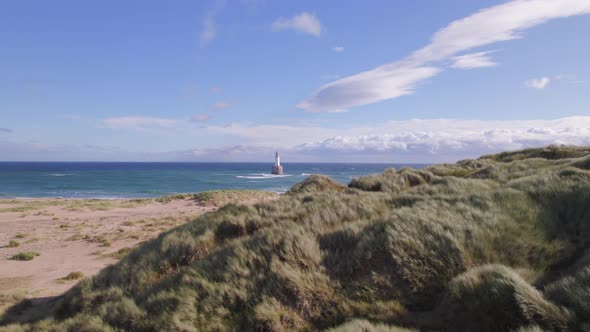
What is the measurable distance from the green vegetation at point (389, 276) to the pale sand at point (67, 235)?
305 inches

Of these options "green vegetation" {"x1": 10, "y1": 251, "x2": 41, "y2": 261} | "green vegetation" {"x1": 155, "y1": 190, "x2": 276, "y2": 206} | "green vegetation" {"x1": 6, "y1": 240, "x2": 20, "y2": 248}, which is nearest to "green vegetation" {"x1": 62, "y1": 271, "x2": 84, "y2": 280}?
"green vegetation" {"x1": 10, "y1": 251, "x2": 41, "y2": 261}

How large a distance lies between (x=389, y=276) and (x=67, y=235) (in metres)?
27.3

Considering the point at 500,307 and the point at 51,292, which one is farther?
the point at 51,292

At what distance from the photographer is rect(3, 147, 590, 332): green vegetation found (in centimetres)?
382

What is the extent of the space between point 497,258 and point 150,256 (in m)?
8.22

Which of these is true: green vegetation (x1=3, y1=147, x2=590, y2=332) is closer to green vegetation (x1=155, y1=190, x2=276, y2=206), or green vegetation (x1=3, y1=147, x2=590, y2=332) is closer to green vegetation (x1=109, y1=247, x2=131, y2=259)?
green vegetation (x1=109, y1=247, x2=131, y2=259)

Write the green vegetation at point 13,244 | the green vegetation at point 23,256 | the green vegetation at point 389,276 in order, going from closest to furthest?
the green vegetation at point 389,276
the green vegetation at point 23,256
the green vegetation at point 13,244

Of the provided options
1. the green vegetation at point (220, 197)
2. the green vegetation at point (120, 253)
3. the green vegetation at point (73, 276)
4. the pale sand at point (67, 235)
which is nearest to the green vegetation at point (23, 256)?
the pale sand at point (67, 235)

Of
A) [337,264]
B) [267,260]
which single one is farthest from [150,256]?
[337,264]

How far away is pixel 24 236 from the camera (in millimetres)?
23391

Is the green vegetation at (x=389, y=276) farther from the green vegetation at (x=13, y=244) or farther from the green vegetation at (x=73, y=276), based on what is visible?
the green vegetation at (x=13, y=244)

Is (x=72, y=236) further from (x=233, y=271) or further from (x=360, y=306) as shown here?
(x=360, y=306)

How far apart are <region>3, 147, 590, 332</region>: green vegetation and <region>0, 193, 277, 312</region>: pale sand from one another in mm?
7741

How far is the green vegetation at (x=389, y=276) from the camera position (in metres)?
3.82
